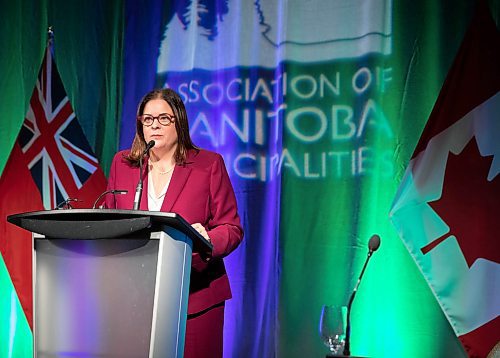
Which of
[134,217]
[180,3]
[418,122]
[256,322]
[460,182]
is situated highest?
[180,3]

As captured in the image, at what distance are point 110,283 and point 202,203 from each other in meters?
0.69

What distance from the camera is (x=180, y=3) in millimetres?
3934

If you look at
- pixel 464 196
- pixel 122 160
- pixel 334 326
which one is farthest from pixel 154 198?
pixel 464 196

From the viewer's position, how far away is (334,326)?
2348 millimetres

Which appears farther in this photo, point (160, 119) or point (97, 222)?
point (160, 119)

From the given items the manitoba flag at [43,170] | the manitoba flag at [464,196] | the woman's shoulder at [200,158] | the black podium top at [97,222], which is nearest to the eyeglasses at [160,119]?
the woman's shoulder at [200,158]

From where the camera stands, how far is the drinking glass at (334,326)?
7.66ft

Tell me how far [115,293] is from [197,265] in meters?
0.50

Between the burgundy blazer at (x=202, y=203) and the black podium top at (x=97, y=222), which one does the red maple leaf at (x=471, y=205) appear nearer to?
the burgundy blazer at (x=202, y=203)

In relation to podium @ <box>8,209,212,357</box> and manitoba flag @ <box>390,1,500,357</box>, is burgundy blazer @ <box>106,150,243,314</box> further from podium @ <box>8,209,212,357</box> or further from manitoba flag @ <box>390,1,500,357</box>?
manitoba flag @ <box>390,1,500,357</box>

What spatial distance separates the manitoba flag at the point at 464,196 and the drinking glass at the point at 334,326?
1.06m

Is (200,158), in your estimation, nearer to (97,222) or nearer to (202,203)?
(202,203)

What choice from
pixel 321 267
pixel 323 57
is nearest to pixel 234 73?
pixel 323 57

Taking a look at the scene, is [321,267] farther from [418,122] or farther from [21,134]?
[21,134]
